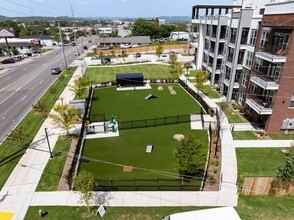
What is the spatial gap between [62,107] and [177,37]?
113374 mm

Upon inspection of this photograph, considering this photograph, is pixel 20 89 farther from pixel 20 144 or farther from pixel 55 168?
pixel 55 168

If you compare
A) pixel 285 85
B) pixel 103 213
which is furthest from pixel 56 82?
pixel 285 85

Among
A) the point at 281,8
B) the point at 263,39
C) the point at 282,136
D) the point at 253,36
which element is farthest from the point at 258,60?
the point at 282,136

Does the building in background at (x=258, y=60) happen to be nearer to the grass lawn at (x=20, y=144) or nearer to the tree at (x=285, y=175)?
the tree at (x=285, y=175)

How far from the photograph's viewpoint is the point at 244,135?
1088 inches

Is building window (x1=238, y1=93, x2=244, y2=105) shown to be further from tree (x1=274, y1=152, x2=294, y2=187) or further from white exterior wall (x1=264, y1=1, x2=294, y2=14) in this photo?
tree (x1=274, y1=152, x2=294, y2=187)

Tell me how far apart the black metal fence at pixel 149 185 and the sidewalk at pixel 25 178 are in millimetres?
5795

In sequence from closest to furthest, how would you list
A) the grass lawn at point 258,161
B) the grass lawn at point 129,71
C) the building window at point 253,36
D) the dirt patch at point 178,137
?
the grass lawn at point 258,161, the dirt patch at point 178,137, the building window at point 253,36, the grass lawn at point 129,71

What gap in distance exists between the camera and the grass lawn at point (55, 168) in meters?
19.7

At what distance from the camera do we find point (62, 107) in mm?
25797

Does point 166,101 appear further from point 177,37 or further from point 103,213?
point 177,37

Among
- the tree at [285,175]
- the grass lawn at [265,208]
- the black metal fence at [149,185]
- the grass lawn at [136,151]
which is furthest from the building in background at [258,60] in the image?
the black metal fence at [149,185]

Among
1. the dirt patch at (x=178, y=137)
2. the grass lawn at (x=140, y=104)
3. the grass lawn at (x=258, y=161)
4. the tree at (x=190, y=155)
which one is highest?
the tree at (x=190, y=155)

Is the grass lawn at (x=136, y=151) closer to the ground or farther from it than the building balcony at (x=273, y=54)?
closer to the ground
